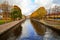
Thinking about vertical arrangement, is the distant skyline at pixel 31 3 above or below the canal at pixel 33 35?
above

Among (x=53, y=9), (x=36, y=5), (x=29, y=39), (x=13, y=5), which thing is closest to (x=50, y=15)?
(x=53, y=9)

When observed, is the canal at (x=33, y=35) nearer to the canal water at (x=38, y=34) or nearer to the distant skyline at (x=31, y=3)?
the canal water at (x=38, y=34)

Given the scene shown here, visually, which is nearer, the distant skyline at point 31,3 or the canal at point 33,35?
the canal at point 33,35

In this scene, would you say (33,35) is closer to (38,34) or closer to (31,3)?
(38,34)

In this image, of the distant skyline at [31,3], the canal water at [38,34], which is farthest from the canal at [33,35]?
the distant skyline at [31,3]

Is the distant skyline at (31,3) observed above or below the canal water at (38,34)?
above

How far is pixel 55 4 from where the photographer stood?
10734mm

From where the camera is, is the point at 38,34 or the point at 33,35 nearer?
the point at 33,35

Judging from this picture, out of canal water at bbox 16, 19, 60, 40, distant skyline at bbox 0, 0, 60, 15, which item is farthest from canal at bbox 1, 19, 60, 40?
distant skyline at bbox 0, 0, 60, 15

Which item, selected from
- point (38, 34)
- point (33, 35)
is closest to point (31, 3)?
point (38, 34)

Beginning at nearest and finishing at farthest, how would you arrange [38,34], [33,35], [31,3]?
[33,35], [38,34], [31,3]

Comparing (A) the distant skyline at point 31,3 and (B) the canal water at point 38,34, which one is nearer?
(B) the canal water at point 38,34

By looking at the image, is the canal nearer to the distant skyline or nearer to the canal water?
the canal water

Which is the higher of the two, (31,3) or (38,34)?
(31,3)
